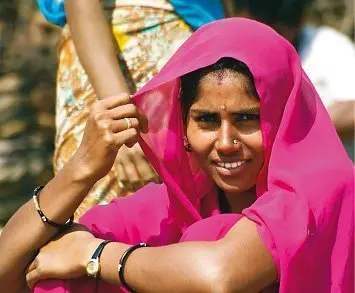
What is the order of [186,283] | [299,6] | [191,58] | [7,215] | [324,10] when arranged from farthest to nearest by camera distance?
[324,10], [7,215], [299,6], [191,58], [186,283]

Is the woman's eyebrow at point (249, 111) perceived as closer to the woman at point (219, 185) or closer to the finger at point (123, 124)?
the woman at point (219, 185)

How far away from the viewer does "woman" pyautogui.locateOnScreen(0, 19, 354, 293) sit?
316 cm

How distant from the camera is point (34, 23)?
28.7 ft

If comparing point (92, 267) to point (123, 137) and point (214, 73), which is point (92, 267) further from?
point (214, 73)

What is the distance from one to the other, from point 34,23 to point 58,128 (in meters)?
4.42

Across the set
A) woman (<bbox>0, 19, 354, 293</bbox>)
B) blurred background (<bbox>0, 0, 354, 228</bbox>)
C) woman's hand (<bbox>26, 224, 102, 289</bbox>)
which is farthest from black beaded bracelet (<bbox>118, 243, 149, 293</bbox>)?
blurred background (<bbox>0, 0, 354, 228</bbox>)

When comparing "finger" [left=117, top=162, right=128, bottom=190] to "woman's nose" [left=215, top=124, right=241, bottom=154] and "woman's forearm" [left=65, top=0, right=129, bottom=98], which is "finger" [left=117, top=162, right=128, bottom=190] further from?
"woman's nose" [left=215, top=124, right=241, bottom=154]

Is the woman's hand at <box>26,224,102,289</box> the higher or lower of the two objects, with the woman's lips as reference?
lower

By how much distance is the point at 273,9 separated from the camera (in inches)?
201

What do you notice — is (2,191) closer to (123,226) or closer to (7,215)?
(7,215)

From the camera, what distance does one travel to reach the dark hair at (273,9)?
16.7 ft

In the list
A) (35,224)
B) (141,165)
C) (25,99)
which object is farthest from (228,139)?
(25,99)

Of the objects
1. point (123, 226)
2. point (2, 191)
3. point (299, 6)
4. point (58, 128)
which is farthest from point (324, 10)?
point (123, 226)

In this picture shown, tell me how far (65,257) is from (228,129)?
0.55m
